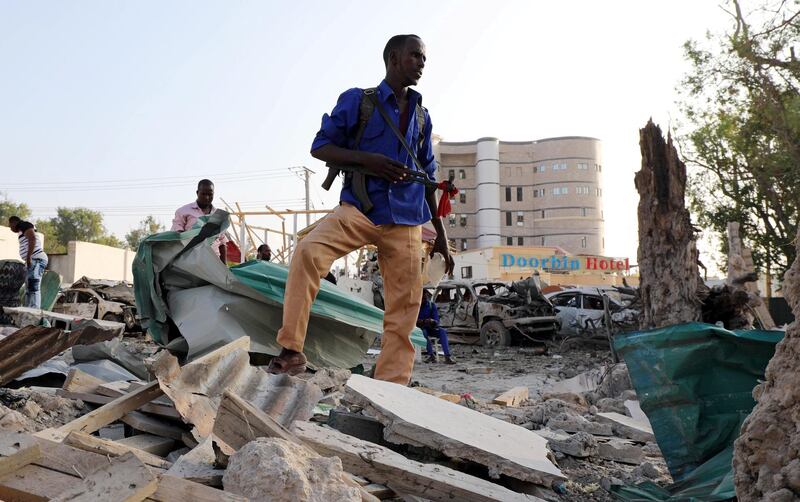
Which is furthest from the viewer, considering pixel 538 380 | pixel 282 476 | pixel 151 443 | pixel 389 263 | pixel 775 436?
pixel 538 380

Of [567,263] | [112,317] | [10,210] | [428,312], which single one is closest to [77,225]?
[10,210]

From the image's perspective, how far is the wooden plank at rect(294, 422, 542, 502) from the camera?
227 cm

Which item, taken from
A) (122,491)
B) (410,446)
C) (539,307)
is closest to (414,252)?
(410,446)

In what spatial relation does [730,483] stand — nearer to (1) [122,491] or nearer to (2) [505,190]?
(1) [122,491]

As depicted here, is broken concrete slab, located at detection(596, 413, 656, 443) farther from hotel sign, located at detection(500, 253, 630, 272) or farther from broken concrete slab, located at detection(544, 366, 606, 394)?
hotel sign, located at detection(500, 253, 630, 272)

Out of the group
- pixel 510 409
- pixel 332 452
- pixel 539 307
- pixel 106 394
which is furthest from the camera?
pixel 539 307

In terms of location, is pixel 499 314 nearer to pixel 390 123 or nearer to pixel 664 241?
pixel 664 241

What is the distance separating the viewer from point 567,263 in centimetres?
5631

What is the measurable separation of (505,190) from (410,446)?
7109cm

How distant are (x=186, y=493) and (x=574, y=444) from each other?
2.12m

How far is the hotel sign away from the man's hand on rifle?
50515 mm

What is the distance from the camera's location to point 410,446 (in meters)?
2.71

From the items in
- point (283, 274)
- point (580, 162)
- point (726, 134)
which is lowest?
point (283, 274)

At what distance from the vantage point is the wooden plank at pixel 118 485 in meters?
1.57
